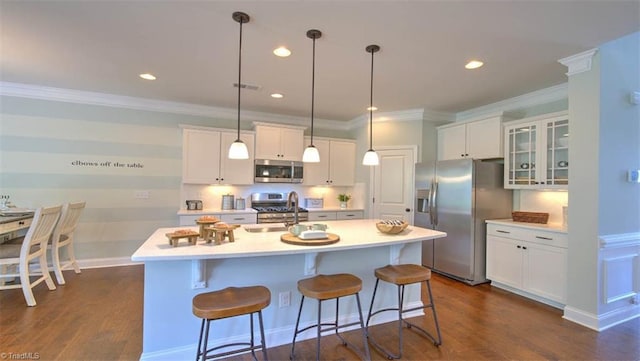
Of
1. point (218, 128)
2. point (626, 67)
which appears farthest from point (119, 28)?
point (626, 67)

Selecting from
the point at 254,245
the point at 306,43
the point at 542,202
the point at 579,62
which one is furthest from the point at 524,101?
the point at 254,245

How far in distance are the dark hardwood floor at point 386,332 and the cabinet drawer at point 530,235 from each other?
70 cm

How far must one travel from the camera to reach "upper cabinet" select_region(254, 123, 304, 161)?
191 inches

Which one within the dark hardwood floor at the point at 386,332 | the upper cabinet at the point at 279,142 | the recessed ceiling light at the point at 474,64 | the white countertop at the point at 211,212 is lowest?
the dark hardwood floor at the point at 386,332

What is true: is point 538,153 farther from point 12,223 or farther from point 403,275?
point 12,223

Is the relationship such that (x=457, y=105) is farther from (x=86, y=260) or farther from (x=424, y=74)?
(x=86, y=260)

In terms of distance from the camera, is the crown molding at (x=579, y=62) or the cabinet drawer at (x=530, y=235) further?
the cabinet drawer at (x=530, y=235)

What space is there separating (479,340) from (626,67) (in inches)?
117

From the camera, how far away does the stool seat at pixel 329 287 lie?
78.5 inches

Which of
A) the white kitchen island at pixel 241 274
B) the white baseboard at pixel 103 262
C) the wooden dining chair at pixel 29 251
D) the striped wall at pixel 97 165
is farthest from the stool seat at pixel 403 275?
the white baseboard at pixel 103 262

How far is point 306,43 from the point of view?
8.53 ft

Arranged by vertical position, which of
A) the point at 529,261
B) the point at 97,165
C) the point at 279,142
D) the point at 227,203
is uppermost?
the point at 279,142

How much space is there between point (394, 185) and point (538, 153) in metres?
2.03

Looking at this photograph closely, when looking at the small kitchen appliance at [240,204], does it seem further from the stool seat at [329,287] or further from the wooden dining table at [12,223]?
the stool seat at [329,287]
